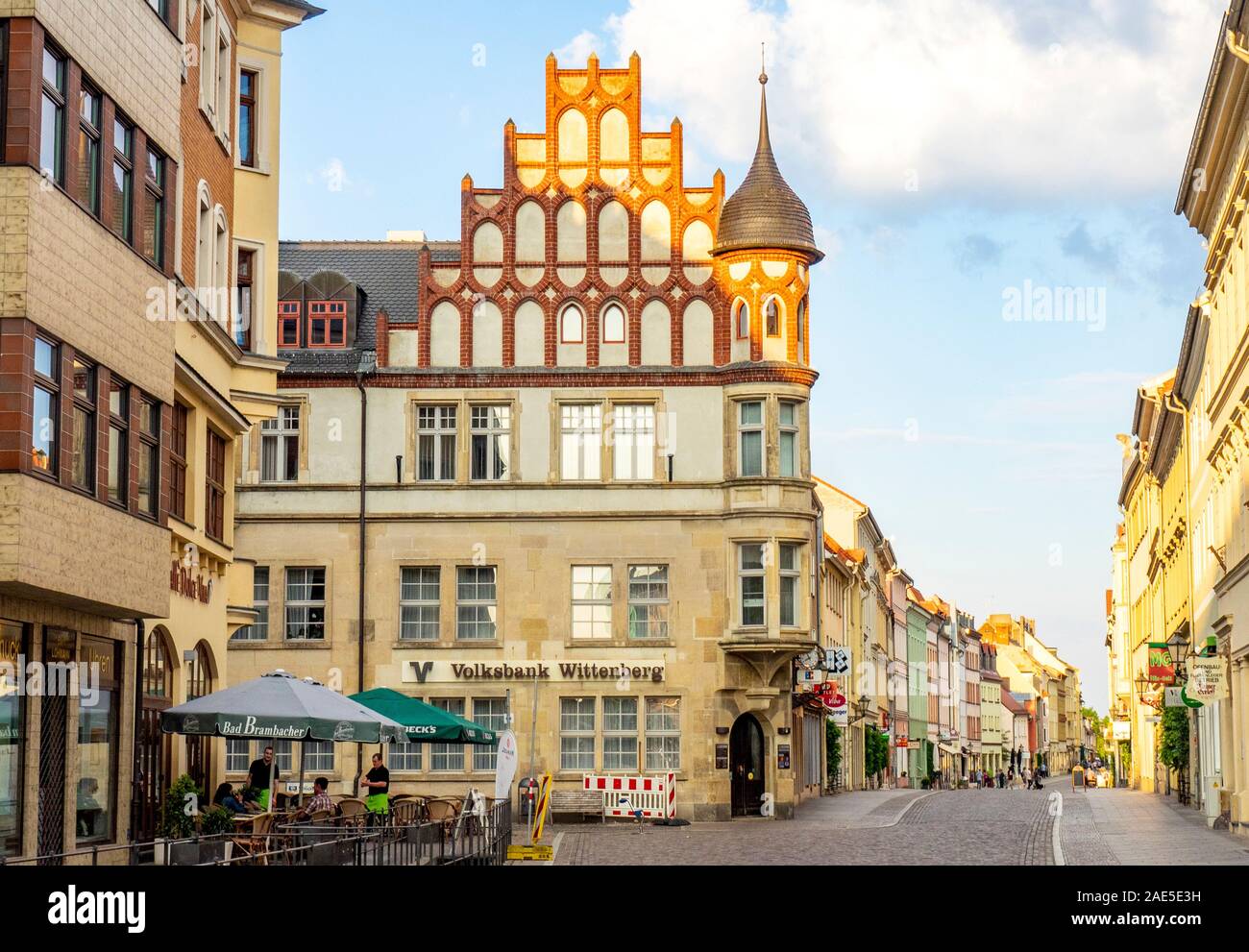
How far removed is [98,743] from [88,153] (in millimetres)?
7509

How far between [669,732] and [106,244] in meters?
26.7

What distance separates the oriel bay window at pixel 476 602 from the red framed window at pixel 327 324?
6.88m

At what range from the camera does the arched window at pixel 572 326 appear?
48.4m

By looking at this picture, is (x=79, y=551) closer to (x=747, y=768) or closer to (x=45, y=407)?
(x=45, y=407)

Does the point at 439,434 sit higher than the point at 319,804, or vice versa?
the point at 439,434

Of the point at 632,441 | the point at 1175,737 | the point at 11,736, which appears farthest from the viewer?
the point at 1175,737

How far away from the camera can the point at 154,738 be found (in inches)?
1096

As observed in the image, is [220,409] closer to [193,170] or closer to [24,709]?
[193,170]

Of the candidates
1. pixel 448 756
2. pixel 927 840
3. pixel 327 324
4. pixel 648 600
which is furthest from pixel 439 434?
pixel 927 840

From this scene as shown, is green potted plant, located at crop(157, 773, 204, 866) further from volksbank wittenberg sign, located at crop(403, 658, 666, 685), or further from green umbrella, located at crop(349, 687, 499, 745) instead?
volksbank wittenberg sign, located at crop(403, 658, 666, 685)

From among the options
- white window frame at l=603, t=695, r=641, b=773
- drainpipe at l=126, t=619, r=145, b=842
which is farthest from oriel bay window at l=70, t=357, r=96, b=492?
white window frame at l=603, t=695, r=641, b=773

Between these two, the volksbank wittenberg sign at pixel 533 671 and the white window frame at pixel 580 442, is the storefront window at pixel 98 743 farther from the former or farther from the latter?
the white window frame at pixel 580 442

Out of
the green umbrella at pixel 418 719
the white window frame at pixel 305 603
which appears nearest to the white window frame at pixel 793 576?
the white window frame at pixel 305 603

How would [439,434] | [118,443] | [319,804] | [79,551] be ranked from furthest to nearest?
[439,434]
[319,804]
[118,443]
[79,551]
